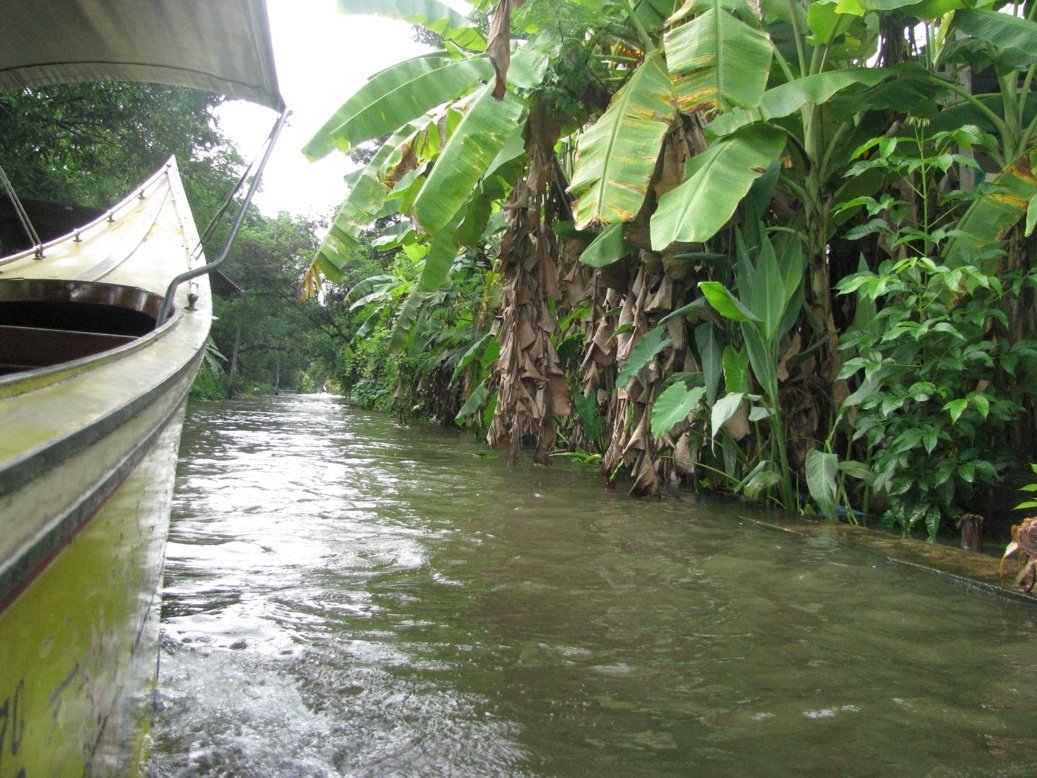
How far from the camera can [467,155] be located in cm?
540

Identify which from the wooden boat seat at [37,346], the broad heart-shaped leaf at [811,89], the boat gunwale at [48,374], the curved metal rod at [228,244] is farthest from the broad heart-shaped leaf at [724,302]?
the boat gunwale at [48,374]

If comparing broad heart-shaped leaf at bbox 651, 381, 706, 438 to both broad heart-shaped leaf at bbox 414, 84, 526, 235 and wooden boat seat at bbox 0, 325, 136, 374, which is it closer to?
broad heart-shaped leaf at bbox 414, 84, 526, 235

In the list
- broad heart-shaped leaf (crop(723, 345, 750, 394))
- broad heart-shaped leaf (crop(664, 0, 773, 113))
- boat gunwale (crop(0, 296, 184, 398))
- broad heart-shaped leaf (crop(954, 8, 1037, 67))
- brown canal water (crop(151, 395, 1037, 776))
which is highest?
broad heart-shaped leaf (crop(954, 8, 1037, 67))

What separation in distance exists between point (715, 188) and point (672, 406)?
1349 millimetres

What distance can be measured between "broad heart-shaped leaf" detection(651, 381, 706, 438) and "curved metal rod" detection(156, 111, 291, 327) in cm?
270

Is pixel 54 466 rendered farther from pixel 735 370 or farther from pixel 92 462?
pixel 735 370

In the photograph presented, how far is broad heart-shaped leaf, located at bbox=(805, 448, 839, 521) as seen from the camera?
4.43 m

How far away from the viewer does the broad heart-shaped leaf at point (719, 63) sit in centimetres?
412

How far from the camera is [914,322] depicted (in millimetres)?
4148

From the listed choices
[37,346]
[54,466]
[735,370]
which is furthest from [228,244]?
[735,370]

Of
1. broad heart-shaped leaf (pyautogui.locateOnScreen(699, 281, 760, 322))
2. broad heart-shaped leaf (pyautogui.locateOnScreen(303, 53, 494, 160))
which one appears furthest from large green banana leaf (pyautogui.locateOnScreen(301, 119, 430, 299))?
broad heart-shaped leaf (pyautogui.locateOnScreen(699, 281, 760, 322))

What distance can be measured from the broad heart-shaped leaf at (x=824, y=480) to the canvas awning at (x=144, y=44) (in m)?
3.47

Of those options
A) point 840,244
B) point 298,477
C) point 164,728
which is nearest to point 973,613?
point 164,728

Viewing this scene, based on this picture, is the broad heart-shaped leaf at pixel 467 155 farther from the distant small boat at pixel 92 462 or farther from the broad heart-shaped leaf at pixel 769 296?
the broad heart-shaped leaf at pixel 769 296
